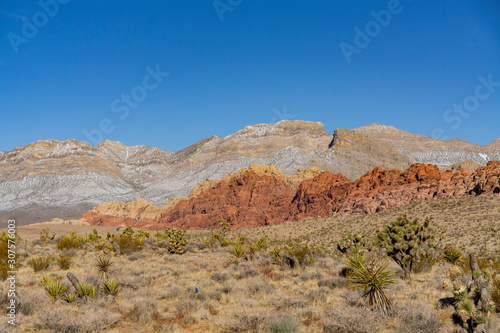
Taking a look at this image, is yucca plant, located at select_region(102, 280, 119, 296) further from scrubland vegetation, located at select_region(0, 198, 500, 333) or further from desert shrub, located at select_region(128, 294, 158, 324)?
desert shrub, located at select_region(128, 294, 158, 324)

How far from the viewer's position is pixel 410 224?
49.4 ft

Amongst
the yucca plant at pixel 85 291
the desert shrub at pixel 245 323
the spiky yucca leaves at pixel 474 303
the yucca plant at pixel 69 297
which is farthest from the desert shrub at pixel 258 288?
the yucca plant at pixel 69 297

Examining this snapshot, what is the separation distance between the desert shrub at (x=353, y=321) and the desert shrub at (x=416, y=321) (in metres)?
0.51

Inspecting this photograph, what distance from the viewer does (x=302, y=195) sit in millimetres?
71625

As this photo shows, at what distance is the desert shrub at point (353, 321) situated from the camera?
24.4ft

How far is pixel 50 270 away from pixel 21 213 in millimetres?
113248

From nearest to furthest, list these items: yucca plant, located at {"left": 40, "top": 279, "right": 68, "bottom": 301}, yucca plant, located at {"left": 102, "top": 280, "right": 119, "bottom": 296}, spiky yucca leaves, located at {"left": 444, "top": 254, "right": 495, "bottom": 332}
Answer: spiky yucca leaves, located at {"left": 444, "top": 254, "right": 495, "bottom": 332}, yucca plant, located at {"left": 40, "top": 279, "right": 68, "bottom": 301}, yucca plant, located at {"left": 102, "top": 280, "right": 119, "bottom": 296}

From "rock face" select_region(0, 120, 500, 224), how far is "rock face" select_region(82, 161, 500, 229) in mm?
11350

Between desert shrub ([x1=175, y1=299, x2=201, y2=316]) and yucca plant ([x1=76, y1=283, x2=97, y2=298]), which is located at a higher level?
yucca plant ([x1=76, y1=283, x2=97, y2=298])

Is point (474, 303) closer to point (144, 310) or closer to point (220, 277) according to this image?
point (144, 310)

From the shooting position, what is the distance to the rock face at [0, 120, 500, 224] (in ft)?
403

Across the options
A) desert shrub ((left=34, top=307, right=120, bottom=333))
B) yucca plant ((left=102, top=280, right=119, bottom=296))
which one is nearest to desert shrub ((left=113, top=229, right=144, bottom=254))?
yucca plant ((left=102, top=280, right=119, bottom=296))

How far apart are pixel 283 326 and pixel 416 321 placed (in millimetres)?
3285

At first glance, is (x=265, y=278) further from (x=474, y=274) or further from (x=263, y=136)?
(x=263, y=136)
